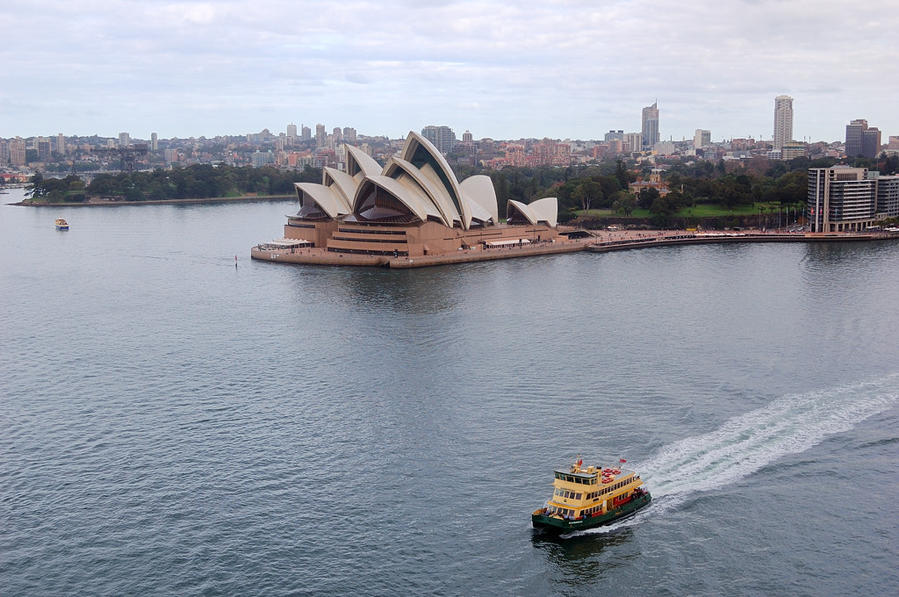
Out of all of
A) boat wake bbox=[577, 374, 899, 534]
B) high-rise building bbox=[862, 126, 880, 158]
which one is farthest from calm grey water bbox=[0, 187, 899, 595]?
high-rise building bbox=[862, 126, 880, 158]

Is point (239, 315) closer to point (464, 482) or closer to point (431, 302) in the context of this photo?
point (431, 302)

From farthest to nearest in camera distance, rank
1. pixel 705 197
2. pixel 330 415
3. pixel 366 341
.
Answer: pixel 705 197
pixel 366 341
pixel 330 415

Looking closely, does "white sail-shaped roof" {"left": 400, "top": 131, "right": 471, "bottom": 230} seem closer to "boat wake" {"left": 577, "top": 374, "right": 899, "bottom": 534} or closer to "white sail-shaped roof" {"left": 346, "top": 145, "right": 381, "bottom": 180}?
"white sail-shaped roof" {"left": 346, "top": 145, "right": 381, "bottom": 180}

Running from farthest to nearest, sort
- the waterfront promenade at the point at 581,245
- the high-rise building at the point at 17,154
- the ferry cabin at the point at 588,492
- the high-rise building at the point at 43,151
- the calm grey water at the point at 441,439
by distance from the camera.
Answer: the high-rise building at the point at 43,151 → the high-rise building at the point at 17,154 → the waterfront promenade at the point at 581,245 → the ferry cabin at the point at 588,492 → the calm grey water at the point at 441,439

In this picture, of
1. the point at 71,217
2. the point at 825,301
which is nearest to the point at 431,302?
the point at 825,301

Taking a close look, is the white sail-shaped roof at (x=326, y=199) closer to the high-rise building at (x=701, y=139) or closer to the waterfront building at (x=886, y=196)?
the waterfront building at (x=886, y=196)

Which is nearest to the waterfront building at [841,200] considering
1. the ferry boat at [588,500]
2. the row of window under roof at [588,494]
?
the ferry boat at [588,500]

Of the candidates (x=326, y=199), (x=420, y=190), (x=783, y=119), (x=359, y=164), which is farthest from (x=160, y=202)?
(x=783, y=119)
